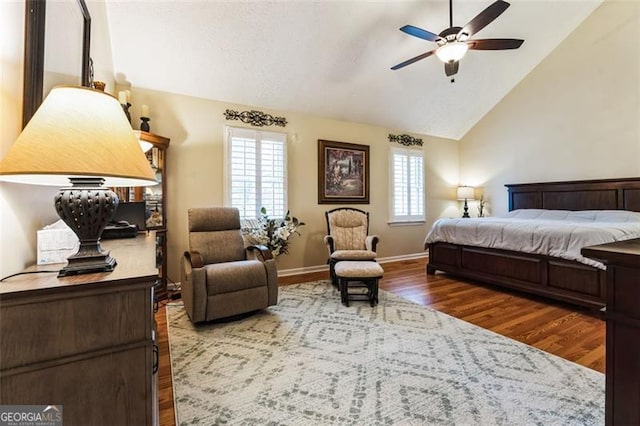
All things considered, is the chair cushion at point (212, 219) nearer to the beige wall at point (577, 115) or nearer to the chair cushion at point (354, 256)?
the chair cushion at point (354, 256)

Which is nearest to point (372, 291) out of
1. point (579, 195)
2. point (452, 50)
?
point (452, 50)

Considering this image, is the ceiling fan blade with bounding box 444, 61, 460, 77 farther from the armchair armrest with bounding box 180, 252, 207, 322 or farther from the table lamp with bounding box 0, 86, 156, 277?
the armchair armrest with bounding box 180, 252, 207, 322

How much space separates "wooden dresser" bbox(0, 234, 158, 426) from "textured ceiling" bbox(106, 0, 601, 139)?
3.01 meters

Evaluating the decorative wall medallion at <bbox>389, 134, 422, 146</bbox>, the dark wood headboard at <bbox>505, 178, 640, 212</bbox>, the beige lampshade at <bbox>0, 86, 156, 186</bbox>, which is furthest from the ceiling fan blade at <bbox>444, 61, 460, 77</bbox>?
the dark wood headboard at <bbox>505, 178, 640, 212</bbox>

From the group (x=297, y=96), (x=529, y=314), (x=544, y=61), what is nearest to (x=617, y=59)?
(x=544, y=61)

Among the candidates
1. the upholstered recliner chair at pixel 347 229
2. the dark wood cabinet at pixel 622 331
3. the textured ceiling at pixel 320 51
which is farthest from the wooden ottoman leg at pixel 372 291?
the textured ceiling at pixel 320 51

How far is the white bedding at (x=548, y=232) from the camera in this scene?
2881 millimetres

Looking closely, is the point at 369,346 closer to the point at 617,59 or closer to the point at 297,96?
the point at 297,96

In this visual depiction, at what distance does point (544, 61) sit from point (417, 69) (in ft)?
8.49

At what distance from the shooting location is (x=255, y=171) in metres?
4.09

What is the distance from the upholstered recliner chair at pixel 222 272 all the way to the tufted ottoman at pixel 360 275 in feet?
2.40

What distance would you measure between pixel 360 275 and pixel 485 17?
2.60m

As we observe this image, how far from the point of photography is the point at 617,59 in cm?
413

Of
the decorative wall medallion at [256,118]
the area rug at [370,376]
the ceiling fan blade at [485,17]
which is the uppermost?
the ceiling fan blade at [485,17]
